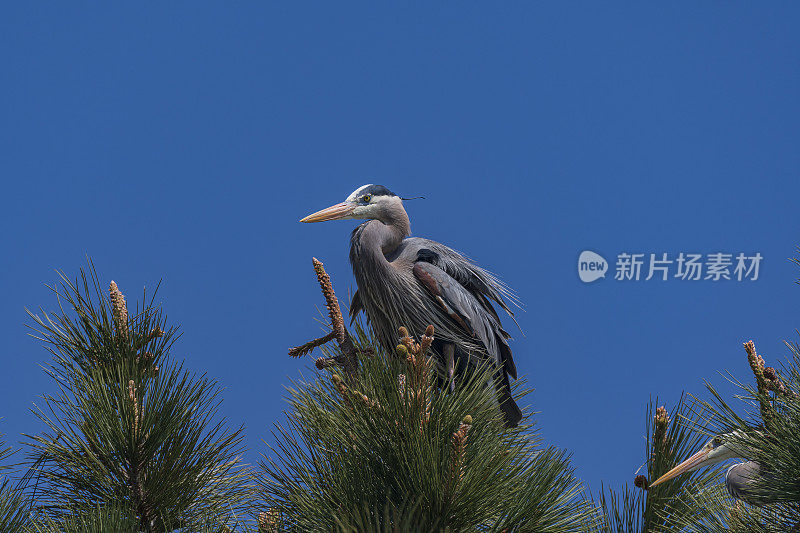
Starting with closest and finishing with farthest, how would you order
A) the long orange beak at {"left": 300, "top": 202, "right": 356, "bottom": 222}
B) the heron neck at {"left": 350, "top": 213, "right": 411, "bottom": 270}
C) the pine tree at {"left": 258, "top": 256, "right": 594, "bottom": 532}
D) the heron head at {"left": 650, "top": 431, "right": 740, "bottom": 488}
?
the pine tree at {"left": 258, "top": 256, "right": 594, "bottom": 532}
the heron head at {"left": 650, "top": 431, "right": 740, "bottom": 488}
the heron neck at {"left": 350, "top": 213, "right": 411, "bottom": 270}
the long orange beak at {"left": 300, "top": 202, "right": 356, "bottom": 222}

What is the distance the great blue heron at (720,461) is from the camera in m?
2.00

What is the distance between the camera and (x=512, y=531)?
6.40ft

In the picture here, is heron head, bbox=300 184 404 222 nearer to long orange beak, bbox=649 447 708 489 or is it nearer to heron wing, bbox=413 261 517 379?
heron wing, bbox=413 261 517 379

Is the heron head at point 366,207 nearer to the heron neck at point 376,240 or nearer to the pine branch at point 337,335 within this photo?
the heron neck at point 376,240

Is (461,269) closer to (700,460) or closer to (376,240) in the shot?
(376,240)

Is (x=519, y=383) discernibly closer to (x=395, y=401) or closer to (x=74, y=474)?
(x=395, y=401)

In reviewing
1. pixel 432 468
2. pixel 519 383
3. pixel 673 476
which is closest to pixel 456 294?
pixel 519 383

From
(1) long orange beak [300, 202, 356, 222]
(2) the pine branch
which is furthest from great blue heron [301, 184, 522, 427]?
(2) the pine branch

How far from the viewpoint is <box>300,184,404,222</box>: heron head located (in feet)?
11.2

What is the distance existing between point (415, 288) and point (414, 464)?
1522 mm

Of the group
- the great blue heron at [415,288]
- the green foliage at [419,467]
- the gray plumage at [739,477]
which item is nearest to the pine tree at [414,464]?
the green foliage at [419,467]

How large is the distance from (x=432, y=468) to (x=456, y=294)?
1.58 meters

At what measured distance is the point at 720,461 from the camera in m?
2.31

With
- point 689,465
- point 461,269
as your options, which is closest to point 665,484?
point 689,465
